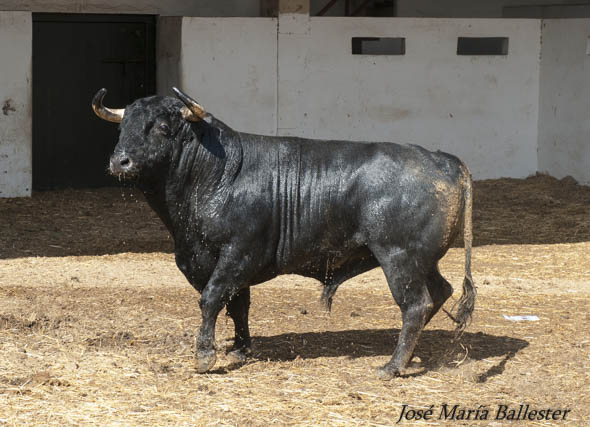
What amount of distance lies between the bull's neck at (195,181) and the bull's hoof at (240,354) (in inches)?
36.0

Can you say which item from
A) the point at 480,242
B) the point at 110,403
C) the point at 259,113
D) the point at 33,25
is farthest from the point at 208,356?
the point at 33,25

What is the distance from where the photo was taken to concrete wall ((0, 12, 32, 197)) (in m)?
12.6

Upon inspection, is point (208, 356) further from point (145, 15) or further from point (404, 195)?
point (145, 15)

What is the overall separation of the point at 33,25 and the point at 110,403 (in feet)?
29.3

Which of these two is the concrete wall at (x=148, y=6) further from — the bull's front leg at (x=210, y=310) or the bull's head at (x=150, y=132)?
the bull's front leg at (x=210, y=310)

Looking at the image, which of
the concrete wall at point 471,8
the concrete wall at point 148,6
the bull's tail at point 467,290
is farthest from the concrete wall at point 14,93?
the bull's tail at point 467,290

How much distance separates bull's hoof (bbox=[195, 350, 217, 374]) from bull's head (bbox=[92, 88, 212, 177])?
1152 mm

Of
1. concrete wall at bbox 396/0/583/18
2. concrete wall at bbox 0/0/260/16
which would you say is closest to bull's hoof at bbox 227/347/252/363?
concrete wall at bbox 0/0/260/16

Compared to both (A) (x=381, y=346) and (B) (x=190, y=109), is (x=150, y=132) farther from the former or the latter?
(A) (x=381, y=346)

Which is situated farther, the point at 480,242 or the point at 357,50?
the point at 357,50

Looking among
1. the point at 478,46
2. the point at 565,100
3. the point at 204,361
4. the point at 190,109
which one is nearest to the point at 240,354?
the point at 204,361

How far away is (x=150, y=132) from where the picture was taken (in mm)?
6145

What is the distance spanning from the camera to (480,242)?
10984mm

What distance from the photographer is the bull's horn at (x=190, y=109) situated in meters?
6.00
